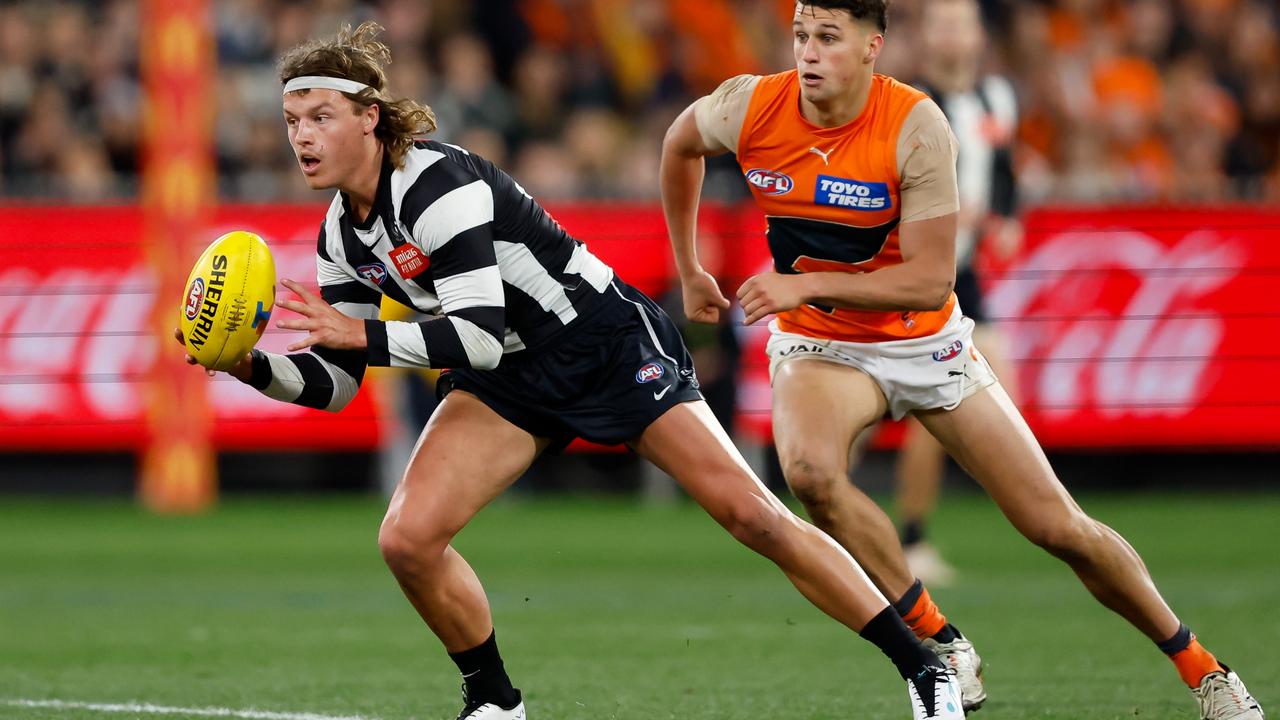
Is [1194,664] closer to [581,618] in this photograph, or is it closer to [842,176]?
[842,176]

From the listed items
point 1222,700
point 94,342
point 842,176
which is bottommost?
point 94,342

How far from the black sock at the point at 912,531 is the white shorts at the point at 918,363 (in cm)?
321

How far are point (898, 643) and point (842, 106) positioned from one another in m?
1.57

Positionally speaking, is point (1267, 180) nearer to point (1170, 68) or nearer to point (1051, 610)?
point (1170, 68)

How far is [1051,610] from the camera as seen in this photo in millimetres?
8453

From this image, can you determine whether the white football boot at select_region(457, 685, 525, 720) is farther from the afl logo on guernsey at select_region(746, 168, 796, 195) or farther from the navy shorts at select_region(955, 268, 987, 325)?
the navy shorts at select_region(955, 268, 987, 325)

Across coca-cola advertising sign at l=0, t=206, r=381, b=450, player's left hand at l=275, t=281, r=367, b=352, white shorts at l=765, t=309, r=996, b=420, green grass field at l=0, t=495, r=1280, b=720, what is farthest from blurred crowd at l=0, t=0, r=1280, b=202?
player's left hand at l=275, t=281, r=367, b=352

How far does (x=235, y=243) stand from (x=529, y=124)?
32.0 feet

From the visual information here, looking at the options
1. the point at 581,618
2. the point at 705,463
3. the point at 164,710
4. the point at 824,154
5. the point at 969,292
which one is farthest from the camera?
the point at 969,292

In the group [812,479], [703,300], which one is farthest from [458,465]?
[812,479]

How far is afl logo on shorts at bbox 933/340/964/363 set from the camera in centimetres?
580

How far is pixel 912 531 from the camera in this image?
915 cm

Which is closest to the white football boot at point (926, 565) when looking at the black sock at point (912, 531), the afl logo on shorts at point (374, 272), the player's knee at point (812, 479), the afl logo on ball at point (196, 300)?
the black sock at point (912, 531)

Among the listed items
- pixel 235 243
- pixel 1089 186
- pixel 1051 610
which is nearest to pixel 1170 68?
pixel 1089 186
